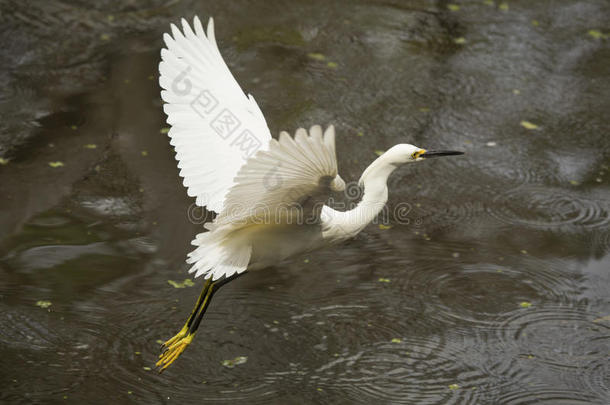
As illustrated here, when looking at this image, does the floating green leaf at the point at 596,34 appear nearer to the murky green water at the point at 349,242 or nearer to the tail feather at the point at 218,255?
the murky green water at the point at 349,242

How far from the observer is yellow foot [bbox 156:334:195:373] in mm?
4008

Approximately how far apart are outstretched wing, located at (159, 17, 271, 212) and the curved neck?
1.83ft

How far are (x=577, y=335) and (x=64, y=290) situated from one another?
10.4ft

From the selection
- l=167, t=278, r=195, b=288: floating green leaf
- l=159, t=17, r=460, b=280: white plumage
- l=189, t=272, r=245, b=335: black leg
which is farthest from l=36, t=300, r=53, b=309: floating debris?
l=159, t=17, r=460, b=280: white plumage

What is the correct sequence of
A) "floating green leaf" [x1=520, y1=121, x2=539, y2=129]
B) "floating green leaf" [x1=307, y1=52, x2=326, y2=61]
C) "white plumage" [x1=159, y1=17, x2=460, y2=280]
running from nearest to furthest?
"white plumage" [x1=159, y1=17, x2=460, y2=280], "floating green leaf" [x1=520, y1=121, x2=539, y2=129], "floating green leaf" [x1=307, y1=52, x2=326, y2=61]

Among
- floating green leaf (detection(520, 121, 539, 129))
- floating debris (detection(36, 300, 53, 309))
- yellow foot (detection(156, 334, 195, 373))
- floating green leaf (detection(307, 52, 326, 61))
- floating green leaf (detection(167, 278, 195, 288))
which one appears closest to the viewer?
yellow foot (detection(156, 334, 195, 373))

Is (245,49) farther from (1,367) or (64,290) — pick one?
(1,367)

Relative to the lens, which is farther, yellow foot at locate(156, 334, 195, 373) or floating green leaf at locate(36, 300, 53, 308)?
floating green leaf at locate(36, 300, 53, 308)

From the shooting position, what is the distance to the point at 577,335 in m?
4.60

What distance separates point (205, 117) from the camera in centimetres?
418

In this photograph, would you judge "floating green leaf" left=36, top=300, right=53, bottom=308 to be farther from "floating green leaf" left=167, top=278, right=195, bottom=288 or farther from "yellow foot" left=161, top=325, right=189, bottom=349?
"yellow foot" left=161, top=325, right=189, bottom=349

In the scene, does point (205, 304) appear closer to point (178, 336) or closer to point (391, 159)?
point (178, 336)

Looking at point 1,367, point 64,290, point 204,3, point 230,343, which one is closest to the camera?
point 1,367

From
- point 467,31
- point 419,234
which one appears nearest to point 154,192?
point 419,234
